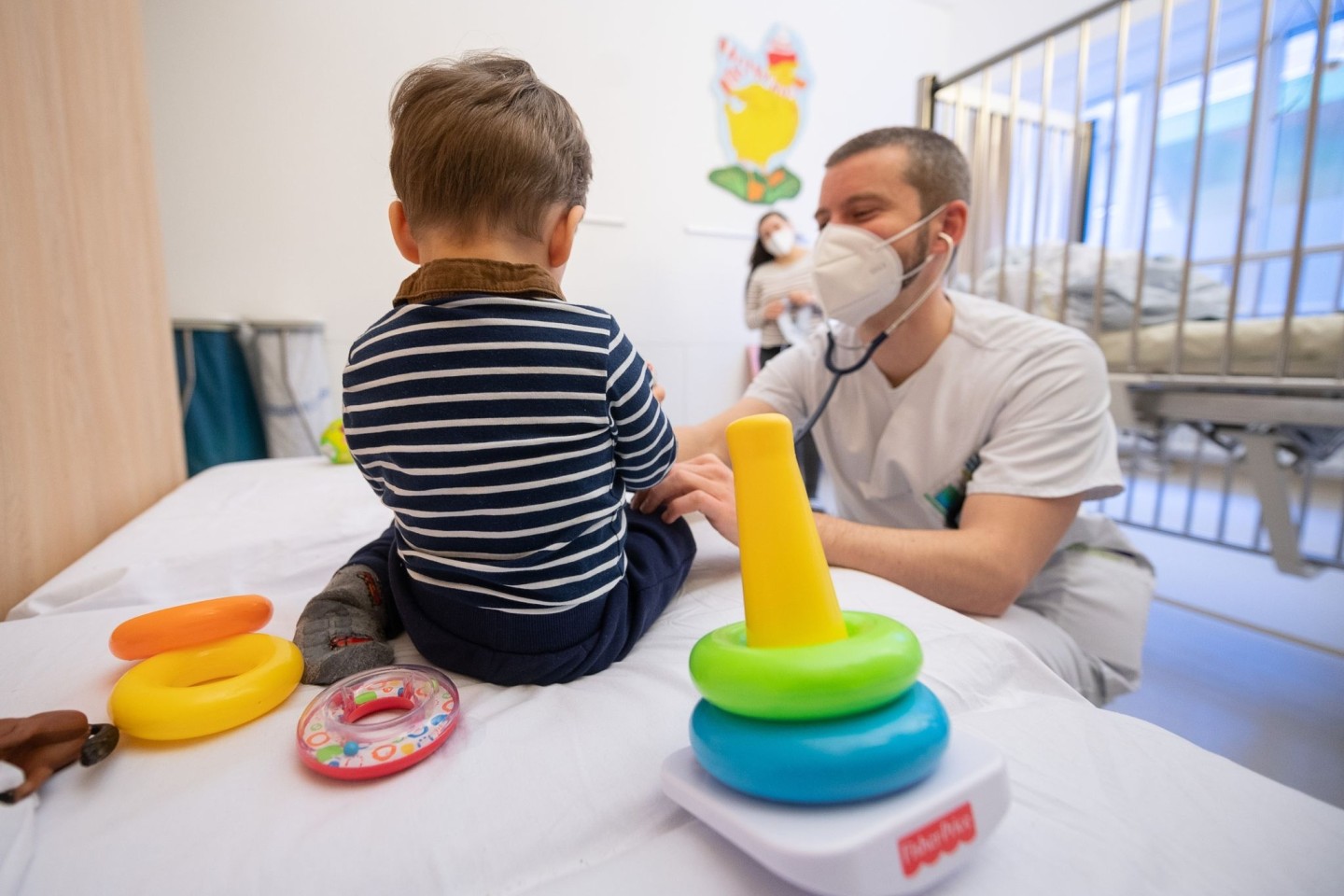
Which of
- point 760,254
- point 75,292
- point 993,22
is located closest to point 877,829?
point 75,292

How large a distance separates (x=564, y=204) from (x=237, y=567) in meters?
0.71

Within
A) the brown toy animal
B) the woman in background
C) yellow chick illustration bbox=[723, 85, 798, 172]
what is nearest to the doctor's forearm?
the brown toy animal

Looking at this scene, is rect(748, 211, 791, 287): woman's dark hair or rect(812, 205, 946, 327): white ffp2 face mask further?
rect(748, 211, 791, 287): woman's dark hair

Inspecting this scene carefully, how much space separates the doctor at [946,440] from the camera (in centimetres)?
82

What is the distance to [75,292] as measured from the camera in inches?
40.9

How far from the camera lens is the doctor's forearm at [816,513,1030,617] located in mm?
796

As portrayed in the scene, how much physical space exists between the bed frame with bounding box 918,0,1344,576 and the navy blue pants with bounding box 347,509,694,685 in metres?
1.25

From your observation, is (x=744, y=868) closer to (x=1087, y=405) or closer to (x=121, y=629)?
(x=121, y=629)

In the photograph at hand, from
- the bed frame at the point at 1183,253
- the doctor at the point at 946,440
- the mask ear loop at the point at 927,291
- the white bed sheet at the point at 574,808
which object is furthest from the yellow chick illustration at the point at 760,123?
the white bed sheet at the point at 574,808

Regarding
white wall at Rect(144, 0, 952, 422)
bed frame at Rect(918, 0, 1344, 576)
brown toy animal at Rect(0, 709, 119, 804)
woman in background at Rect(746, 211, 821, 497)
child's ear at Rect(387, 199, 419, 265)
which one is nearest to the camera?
brown toy animal at Rect(0, 709, 119, 804)

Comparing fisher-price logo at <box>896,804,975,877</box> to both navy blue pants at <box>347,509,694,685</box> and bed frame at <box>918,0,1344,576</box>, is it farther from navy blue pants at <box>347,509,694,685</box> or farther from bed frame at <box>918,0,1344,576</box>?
bed frame at <box>918,0,1344,576</box>

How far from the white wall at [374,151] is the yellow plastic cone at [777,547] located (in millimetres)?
1772

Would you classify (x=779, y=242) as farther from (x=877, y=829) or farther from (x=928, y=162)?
(x=877, y=829)

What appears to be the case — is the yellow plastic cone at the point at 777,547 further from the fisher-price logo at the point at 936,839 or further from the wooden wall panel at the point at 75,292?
the wooden wall panel at the point at 75,292
